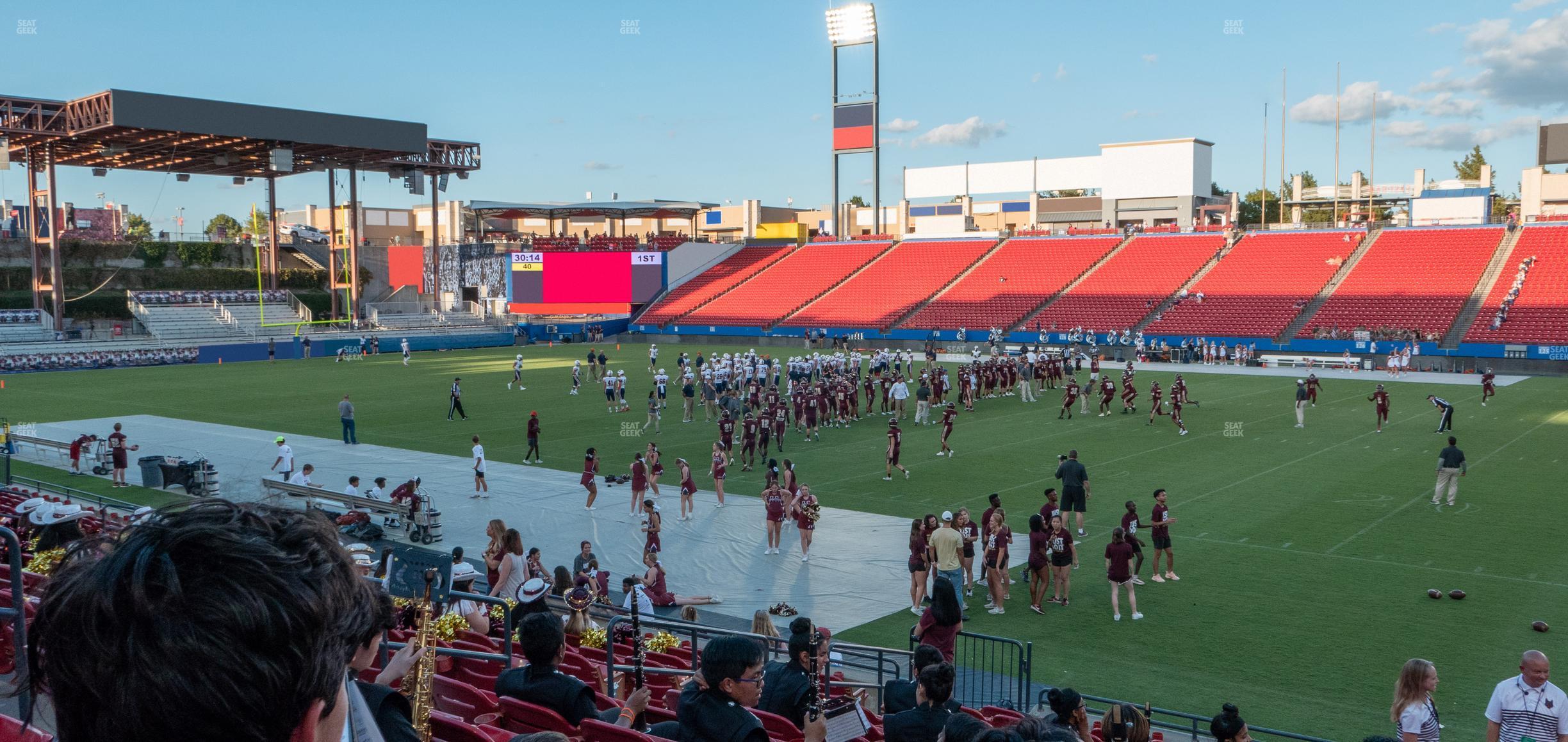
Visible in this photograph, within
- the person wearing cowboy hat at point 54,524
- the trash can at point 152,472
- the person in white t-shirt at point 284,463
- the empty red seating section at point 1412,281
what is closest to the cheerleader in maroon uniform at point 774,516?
the person wearing cowboy hat at point 54,524

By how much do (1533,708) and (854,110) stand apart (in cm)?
6836

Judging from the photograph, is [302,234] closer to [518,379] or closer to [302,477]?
[518,379]

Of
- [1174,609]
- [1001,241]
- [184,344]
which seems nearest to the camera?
[1174,609]

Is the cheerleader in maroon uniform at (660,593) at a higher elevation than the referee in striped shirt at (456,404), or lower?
lower

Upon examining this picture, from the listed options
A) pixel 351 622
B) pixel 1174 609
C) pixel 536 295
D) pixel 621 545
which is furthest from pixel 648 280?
pixel 351 622

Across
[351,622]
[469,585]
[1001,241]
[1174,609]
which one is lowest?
[1174,609]

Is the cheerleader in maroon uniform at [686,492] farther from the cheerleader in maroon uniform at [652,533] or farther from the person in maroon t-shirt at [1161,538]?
the person in maroon t-shirt at [1161,538]

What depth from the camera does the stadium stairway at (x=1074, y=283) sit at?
57.1 meters

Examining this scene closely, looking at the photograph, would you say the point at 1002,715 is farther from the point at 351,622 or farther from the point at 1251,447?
the point at 1251,447

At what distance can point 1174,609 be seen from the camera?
12.8m

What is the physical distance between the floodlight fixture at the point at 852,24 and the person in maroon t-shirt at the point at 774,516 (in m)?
61.7

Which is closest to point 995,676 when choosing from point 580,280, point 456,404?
point 456,404

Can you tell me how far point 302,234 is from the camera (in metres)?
79.6

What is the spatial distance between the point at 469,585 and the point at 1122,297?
51887 millimetres
